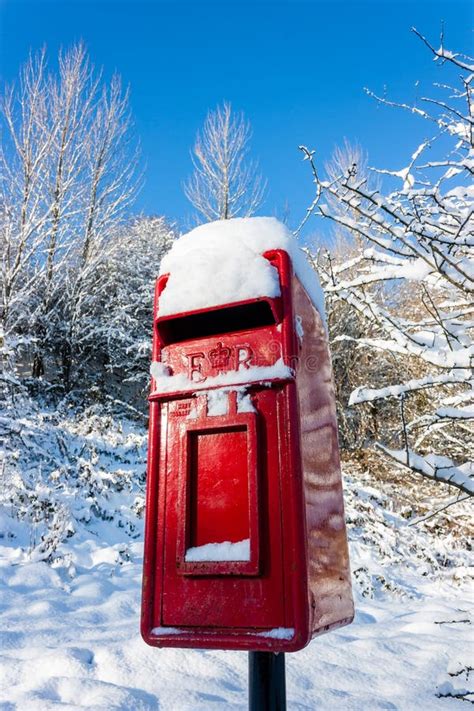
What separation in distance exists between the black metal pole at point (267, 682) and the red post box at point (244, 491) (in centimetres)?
14

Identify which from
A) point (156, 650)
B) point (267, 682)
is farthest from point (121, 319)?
point (267, 682)

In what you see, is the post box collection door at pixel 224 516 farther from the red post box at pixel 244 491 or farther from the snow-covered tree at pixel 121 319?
the snow-covered tree at pixel 121 319

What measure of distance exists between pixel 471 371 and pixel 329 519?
1010 millimetres

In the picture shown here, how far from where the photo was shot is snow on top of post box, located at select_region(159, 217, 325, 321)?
1.46 metres

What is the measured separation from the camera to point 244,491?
134cm

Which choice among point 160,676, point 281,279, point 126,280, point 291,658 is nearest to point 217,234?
point 281,279

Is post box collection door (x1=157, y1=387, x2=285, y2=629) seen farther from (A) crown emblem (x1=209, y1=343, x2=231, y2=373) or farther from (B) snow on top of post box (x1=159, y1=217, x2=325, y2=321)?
(B) snow on top of post box (x1=159, y1=217, x2=325, y2=321)

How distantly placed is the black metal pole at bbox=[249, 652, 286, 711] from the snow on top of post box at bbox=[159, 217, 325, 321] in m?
0.96

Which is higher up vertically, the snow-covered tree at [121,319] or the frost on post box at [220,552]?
the snow-covered tree at [121,319]

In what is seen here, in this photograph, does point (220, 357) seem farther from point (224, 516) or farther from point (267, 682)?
point (267, 682)

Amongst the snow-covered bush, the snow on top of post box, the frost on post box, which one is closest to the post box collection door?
the frost on post box

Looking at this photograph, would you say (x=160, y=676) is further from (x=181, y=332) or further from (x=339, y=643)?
(x=181, y=332)

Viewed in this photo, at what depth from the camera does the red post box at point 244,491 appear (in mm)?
1247

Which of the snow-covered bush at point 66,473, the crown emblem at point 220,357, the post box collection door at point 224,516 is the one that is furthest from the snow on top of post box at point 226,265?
the snow-covered bush at point 66,473
